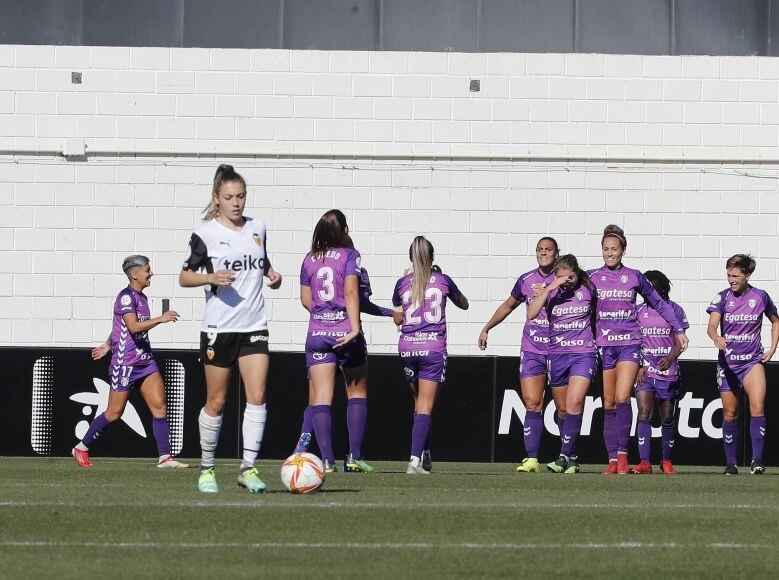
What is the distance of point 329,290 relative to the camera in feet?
38.6

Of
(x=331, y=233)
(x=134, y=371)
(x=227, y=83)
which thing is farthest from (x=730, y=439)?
(x=227, y=83)

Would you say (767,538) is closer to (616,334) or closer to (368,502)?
(368,502)

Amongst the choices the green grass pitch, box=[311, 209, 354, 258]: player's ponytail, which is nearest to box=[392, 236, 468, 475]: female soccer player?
box=[311, 209, 354, 258]: player's ponytail

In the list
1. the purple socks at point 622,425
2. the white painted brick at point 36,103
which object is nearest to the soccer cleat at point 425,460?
the purple socks at point 622,425

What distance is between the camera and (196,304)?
19062 millimetres

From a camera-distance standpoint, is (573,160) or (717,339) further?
(573,160)

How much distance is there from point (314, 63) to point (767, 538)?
504 inches

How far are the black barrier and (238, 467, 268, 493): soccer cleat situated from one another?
24.8ft

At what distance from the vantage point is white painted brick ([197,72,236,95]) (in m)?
19.1

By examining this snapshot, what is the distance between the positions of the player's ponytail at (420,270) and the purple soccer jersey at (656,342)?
9.77 feet

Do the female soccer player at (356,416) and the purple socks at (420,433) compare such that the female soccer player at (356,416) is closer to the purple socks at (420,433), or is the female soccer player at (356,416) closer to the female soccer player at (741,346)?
the purple socks at (420,433)

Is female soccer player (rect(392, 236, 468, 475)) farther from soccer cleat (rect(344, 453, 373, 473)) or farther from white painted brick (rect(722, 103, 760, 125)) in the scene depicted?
white painted brick (rect(722, 103, 760, 125))

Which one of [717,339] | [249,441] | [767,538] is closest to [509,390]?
[717,339]

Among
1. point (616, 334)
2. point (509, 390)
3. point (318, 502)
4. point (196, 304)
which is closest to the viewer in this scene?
point (318, 502)
